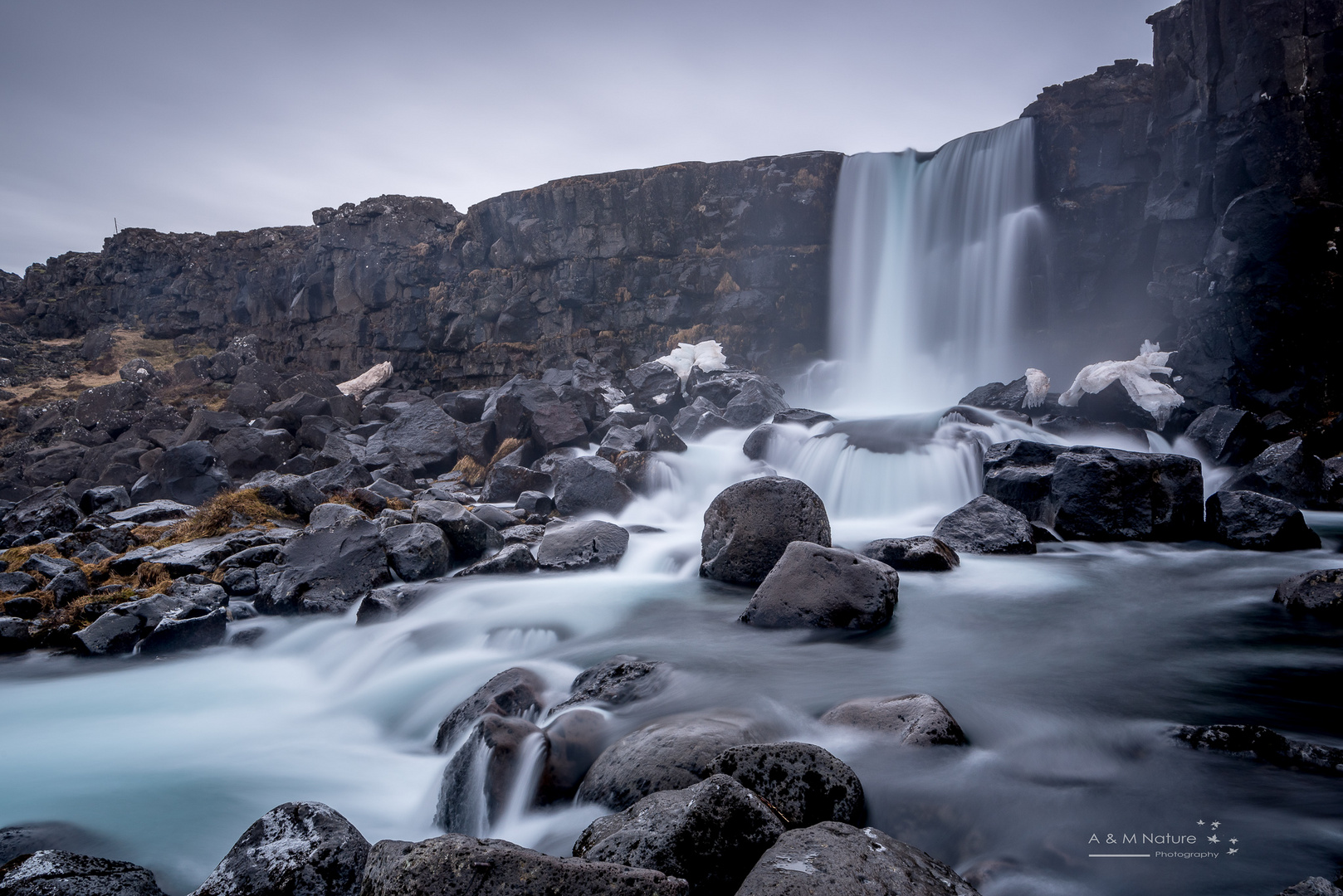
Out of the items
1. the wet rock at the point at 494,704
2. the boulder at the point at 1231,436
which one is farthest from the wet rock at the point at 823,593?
the boulder at the point at 1231,436

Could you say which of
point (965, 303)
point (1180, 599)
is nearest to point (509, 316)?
point (965, 303)

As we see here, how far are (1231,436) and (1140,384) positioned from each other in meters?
3.59

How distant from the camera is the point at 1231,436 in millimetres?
11633

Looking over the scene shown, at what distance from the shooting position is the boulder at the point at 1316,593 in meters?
5.40

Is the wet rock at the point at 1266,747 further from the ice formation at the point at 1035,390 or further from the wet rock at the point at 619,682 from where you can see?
the ice formation at the point at 1035,390

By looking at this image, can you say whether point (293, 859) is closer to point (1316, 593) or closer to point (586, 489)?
point (1316, 593)

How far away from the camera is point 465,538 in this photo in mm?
8742

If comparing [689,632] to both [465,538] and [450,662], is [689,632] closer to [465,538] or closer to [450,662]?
[450,662]

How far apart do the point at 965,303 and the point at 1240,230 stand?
1016 cm

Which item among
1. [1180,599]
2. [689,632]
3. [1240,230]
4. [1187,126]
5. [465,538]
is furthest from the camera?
[1187,126]

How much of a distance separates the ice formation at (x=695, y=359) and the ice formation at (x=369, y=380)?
16322mm

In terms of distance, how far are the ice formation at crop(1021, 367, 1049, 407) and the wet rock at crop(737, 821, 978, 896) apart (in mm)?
15469

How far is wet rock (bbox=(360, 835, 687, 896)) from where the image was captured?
2215 mm

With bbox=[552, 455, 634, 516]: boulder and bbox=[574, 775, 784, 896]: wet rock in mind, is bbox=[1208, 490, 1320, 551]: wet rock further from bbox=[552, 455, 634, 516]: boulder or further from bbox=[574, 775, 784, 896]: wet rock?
bbox=[552, 455, 634, 516]: boulder
